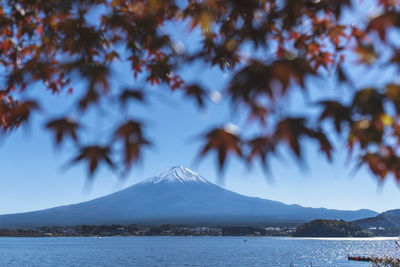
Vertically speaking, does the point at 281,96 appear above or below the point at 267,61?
below

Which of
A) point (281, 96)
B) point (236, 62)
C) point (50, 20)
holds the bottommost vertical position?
point (281, 96)

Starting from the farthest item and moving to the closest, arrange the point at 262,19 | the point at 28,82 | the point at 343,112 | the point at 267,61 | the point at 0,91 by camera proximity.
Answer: the point at 0,91, the point at 28,82, the point at 262,19, the point at 343,112, the point at 267,61

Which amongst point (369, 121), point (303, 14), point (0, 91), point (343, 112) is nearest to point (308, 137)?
point (343, 112)

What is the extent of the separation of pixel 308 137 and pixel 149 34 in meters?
3.00

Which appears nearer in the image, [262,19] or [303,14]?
[262,19]

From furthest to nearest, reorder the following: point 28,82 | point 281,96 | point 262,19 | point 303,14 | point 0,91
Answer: point 0,91 → point 28,82 → point 303,14 → point 262,19 → point 281,96

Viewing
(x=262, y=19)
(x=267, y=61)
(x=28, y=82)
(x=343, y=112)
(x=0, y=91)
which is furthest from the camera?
(x=0, y=91)

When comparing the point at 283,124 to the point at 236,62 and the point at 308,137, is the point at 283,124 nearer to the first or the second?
the point at 308,137

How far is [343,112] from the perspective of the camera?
3279 mm

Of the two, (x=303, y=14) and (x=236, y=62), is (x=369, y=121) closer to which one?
(x=303, y=14)

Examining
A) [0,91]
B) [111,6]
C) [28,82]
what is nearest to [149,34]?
[111,6]

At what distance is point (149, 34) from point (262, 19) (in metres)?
1.79

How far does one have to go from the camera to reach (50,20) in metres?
5.34

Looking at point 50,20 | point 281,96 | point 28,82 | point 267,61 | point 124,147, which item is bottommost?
point 124,147
